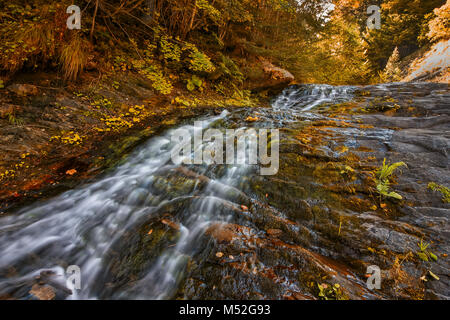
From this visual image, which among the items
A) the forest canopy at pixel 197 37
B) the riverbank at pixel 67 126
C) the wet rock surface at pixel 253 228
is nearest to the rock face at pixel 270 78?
the forest canopy at pixel 197 37

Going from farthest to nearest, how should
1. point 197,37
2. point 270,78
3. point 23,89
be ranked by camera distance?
point 270,78, point 197,37, point 23,89

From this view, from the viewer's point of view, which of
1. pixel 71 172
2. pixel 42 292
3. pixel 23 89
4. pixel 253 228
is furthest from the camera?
pixel 23 89

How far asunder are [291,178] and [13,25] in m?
5.48

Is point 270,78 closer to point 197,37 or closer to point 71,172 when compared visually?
point 197,37

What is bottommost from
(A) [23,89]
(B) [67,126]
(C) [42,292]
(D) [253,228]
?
(C) [42,292]

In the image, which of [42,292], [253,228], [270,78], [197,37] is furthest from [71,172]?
[270,78]

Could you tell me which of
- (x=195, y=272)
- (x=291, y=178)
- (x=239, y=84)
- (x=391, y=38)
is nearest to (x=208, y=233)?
(x=195, y=272)

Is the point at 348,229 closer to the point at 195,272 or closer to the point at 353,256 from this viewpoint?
the point at 353,256

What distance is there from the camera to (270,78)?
8.91 m

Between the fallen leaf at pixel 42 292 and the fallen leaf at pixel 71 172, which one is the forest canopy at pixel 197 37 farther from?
the fallen leaf at pixel 42 292

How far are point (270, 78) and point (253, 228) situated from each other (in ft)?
27.4

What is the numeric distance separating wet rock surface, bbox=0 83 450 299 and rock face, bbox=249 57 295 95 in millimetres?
6011

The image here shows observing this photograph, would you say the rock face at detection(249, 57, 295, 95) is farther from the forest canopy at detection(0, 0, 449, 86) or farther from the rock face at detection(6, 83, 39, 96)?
the rock face at detection(6, 83, 39, 96)

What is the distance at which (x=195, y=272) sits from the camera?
5.76 ft
